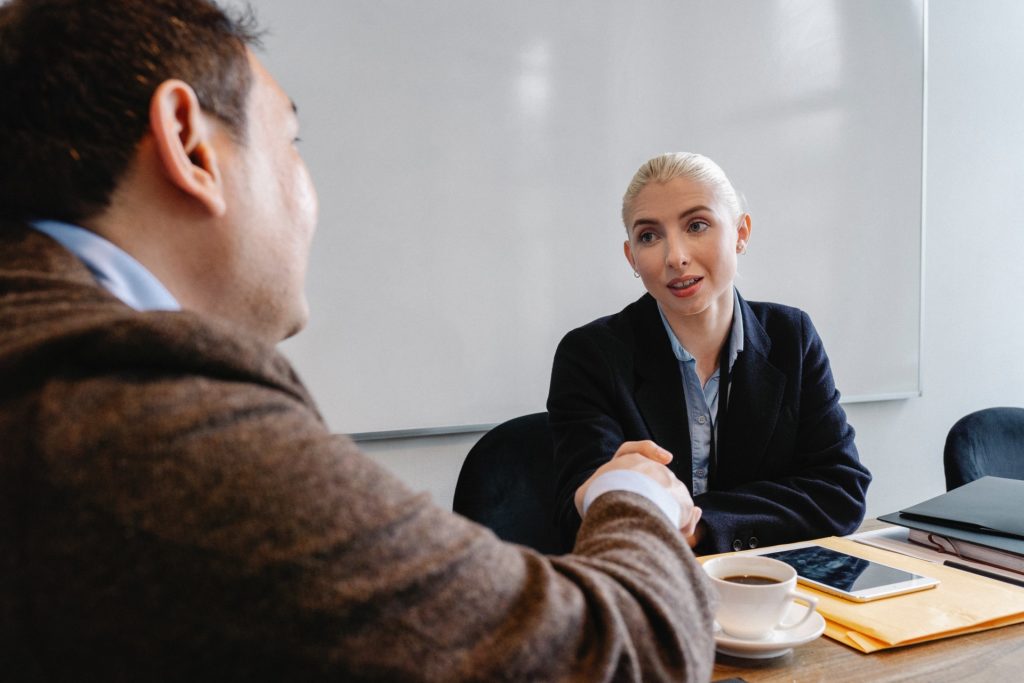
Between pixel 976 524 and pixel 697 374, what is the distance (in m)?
0.63

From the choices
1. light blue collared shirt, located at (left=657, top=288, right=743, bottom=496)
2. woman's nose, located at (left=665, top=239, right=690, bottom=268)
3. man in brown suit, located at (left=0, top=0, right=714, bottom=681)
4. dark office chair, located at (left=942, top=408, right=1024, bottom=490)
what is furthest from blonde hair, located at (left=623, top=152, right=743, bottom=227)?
man in brown suit, located at (left=0, top=0, right=714, bottom=681)

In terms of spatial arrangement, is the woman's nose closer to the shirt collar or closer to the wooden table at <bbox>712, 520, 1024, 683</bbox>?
the shirt collar

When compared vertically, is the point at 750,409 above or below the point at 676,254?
below

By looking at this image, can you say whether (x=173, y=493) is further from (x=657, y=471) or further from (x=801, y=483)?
(x=801, y=483)

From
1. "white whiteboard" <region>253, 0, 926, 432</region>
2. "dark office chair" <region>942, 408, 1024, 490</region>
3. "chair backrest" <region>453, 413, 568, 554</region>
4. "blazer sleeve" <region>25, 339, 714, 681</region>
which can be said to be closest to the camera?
"blazer sleeve" <region>25, 339, 714, 681</region>

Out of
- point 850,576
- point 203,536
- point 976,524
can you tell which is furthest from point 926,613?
point 203,536

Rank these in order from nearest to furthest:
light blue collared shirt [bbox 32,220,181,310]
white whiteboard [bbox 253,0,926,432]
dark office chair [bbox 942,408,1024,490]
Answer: light blue collared shirt [bbox 32,220,181,310]
dark office chair [bbox 942,408,1024,490]
white whiteboard [bbox 253,0,926,432]

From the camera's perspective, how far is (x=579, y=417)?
1548mm

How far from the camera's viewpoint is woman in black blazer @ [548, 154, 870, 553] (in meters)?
1.58

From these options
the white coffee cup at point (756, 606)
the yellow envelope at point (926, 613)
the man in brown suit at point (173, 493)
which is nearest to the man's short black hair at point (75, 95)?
the man in brown suit at point (173, 493)

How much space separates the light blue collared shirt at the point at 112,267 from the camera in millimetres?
525

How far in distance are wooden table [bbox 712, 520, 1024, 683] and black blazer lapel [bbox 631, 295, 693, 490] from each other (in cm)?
75

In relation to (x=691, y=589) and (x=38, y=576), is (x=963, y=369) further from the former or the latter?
(x=38, y=576)

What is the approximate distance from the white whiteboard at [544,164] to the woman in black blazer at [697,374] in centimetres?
57
